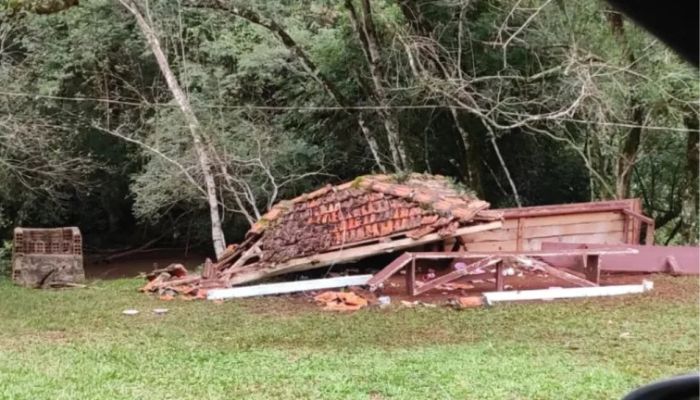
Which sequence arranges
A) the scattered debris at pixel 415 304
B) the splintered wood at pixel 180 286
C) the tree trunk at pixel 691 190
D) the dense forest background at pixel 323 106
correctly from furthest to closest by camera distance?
the tree trunk at pixel 691 190
the dense forest background at pixel 323 106
the splintered wood at pixel 180 286
the scattered debris at pixel 415 304

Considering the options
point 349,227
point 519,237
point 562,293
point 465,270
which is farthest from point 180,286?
point 562,293

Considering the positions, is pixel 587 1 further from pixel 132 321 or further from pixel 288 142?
pixel 132 321

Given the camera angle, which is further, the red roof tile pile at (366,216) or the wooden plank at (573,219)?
the wooden plank at (573,219)

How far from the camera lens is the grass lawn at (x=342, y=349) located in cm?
509

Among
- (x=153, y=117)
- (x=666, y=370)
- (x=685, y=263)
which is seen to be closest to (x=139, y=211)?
(x=153, y=117)

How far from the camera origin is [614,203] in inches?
445

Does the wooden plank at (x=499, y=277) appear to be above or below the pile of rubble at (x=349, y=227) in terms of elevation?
below

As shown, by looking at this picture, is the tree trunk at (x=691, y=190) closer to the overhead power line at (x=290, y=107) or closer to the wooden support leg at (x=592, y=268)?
the overhead power line at (x=290, y=107)

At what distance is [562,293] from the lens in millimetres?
8812

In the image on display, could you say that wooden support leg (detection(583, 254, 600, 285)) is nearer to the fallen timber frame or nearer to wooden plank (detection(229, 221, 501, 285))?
the fallen timber frame

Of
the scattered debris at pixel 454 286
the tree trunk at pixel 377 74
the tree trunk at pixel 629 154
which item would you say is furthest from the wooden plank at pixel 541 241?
the tree trunk at pixel 377 74

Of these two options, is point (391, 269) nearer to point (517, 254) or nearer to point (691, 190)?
point (517, 254)

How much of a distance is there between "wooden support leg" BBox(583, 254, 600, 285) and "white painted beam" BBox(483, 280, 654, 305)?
30 centimetres

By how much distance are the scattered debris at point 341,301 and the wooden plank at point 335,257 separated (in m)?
0.73
